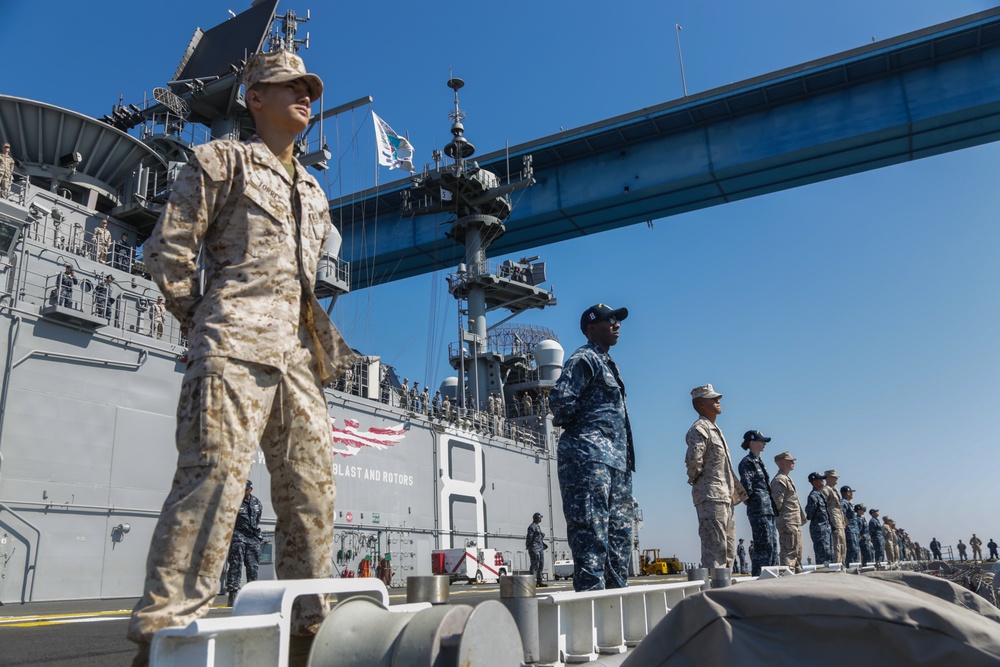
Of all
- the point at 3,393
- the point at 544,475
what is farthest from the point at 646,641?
the point at 544,475

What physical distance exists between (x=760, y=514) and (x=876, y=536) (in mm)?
14373

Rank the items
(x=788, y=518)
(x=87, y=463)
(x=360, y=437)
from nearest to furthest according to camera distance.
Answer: (x=788, y=518), (x=87, y=463), (x=360, y=437)

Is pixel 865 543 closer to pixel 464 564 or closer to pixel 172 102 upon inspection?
pixel 464 564

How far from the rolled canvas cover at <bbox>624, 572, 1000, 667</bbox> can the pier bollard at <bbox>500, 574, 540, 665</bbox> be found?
129 centimetres

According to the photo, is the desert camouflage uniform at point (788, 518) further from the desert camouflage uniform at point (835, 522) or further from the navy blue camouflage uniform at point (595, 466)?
the navy blue camouflage uniform at point (595, 466)

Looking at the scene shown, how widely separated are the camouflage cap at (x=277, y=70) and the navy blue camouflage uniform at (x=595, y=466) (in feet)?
7.51

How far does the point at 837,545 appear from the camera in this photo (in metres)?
13.8

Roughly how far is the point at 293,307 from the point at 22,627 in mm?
5220

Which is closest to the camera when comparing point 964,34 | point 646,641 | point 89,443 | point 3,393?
point 646,641

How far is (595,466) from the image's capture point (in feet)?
13.7

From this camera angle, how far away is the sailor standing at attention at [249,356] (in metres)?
2.03

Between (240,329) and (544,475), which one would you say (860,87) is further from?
(240,329)

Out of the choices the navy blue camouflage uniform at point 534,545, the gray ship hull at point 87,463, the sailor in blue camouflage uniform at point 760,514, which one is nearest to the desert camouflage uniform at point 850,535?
the navy blue camouflage uniform at point 534,545

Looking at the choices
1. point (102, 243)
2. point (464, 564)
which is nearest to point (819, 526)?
point (464, 564)
